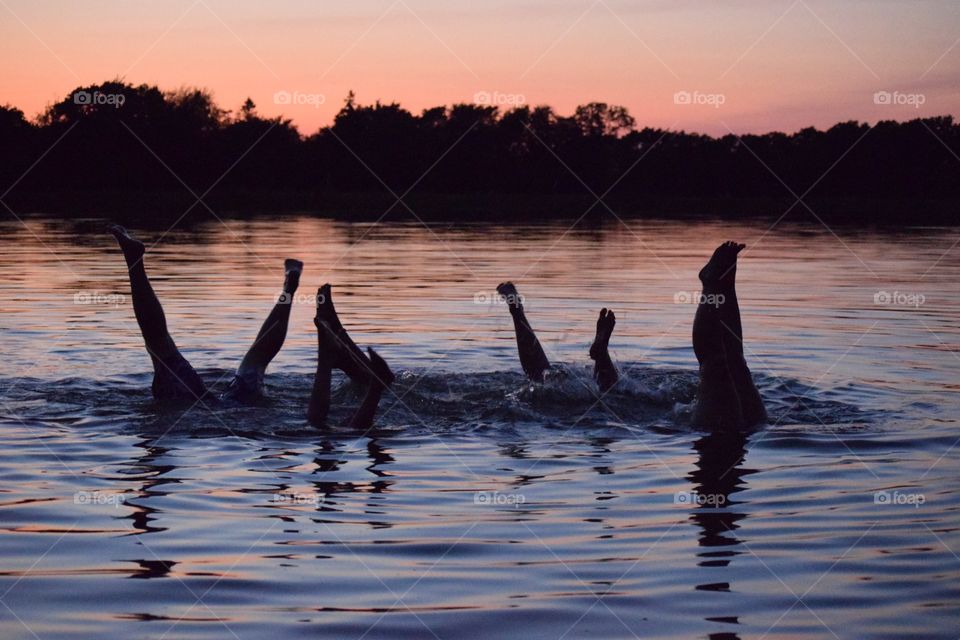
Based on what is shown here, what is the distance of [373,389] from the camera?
8.26m

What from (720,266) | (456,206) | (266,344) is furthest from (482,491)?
(456,206)

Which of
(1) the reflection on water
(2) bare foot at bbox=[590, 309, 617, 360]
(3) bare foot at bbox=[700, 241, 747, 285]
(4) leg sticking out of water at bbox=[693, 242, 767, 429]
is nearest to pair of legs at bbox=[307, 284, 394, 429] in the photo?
(1) the reflection on water

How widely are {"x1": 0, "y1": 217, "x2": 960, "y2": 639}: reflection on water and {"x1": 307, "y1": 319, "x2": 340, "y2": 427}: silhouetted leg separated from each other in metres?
0.20

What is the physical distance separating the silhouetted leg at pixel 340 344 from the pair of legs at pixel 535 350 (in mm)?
1606

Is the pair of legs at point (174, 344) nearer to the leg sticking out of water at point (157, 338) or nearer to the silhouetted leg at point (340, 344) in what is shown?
the leg sticking out of water at point (157, 338)

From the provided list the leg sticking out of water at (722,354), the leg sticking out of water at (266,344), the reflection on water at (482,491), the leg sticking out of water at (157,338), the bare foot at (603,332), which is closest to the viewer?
the reflection on water at (482,491)

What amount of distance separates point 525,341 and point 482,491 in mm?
3203

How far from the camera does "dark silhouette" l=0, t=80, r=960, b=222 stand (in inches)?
2314

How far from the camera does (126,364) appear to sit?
11.5 metres

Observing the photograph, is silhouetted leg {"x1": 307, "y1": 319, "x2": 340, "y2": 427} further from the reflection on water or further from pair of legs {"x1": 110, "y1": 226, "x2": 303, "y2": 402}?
pair of legs {"x1": 110, "y1": 226, "x2": 303, "y2": 402}

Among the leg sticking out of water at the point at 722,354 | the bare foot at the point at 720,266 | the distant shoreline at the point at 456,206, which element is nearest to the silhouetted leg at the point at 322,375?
the leg sticking out of water at the point at 722,354

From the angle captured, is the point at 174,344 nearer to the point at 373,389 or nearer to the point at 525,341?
the point at 373,389

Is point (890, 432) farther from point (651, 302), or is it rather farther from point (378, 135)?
point (378, 135)

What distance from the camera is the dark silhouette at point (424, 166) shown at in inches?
2314
